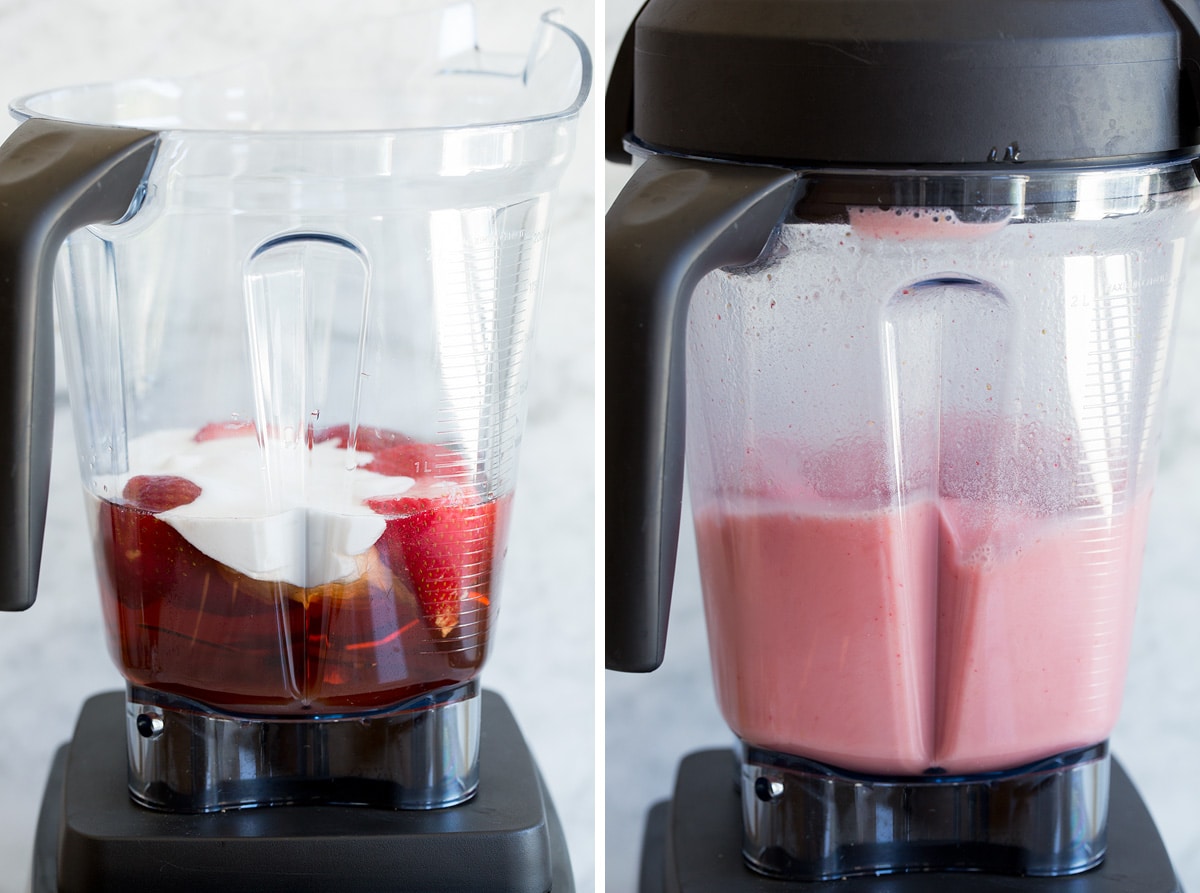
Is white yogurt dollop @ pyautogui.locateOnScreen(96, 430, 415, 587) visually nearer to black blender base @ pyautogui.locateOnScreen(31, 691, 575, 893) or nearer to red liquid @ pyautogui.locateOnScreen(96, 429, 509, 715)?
red liquid @ pyautogui.locateOnScreen(96, 429, 509, 715)

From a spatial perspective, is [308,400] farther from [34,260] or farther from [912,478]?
[912,478]

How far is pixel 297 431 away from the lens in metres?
0.55

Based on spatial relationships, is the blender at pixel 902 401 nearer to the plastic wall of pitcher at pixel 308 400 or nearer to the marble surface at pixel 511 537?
the plastic wall of pitcher at pixel 308 400

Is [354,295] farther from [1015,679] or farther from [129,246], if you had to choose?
[1015,679]

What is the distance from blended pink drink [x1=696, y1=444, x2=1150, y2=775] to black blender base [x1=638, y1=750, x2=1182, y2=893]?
0.15 feet

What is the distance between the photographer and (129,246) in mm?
531

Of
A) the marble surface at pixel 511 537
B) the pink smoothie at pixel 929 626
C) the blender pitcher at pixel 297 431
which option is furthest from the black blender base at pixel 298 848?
the marble surface at pixel 511 537

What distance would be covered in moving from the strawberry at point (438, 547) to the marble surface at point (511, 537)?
0.80 feet

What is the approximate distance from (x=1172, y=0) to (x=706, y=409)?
0.22 m

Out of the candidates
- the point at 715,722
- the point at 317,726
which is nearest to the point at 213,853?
the point at 317,726

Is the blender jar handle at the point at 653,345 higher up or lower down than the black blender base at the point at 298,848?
higher up

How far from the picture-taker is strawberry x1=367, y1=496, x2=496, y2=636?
55 centimetres

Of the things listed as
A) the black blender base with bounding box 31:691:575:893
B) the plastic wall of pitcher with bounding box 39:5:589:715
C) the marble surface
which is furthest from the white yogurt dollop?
the marble surface

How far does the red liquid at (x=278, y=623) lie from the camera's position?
21.6 inches
